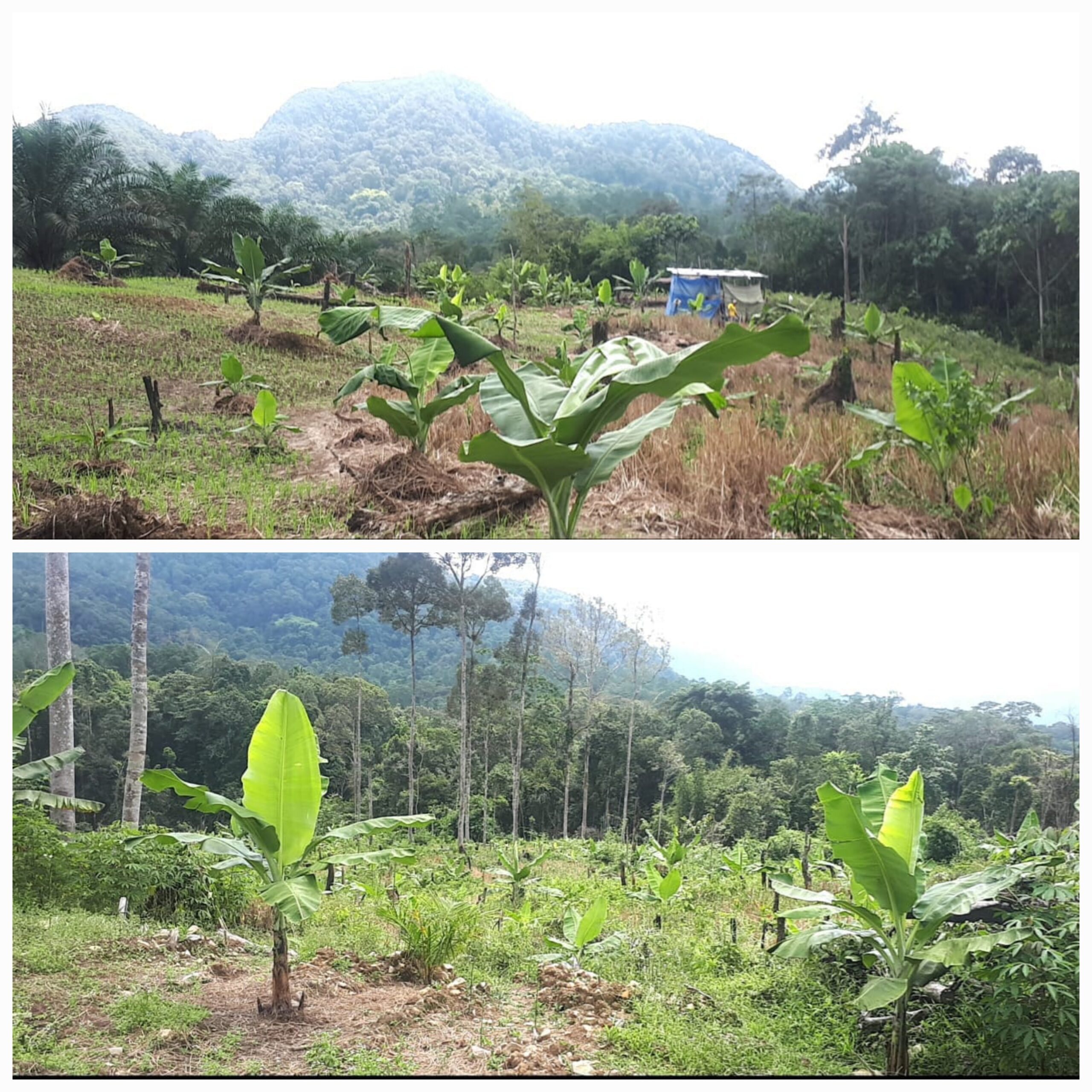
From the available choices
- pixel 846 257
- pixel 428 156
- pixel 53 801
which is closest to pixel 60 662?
pixel 53 801

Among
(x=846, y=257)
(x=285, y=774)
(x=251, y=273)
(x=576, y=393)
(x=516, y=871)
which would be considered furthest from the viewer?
(x=846, y=257)

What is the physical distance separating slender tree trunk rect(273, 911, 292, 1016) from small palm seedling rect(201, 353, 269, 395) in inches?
65.4

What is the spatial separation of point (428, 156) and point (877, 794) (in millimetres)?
2676

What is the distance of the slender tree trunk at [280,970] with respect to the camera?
2613 millimetres

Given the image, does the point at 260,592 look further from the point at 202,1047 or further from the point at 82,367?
the point at 202,1047

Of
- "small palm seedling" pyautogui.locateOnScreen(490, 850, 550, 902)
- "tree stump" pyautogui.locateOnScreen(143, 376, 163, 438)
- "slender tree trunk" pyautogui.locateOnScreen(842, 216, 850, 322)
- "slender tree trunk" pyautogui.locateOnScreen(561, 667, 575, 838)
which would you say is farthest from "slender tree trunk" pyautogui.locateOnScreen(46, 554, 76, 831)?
"slender tree trunk" pyautogui.locateOnScreen(842, 216, 850, 322)

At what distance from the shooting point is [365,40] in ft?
9.75

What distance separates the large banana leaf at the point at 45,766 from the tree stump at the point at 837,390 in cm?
268

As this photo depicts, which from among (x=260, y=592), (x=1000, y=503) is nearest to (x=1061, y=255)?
(x=1000, y=503)

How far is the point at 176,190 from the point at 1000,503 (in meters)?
2.90

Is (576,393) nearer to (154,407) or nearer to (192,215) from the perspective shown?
(154,407)

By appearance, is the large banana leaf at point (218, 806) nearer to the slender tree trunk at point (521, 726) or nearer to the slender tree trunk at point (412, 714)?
the slender tree trunk at point (412, 714)

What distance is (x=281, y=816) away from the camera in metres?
2.55

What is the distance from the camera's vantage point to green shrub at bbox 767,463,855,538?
2672 mm
